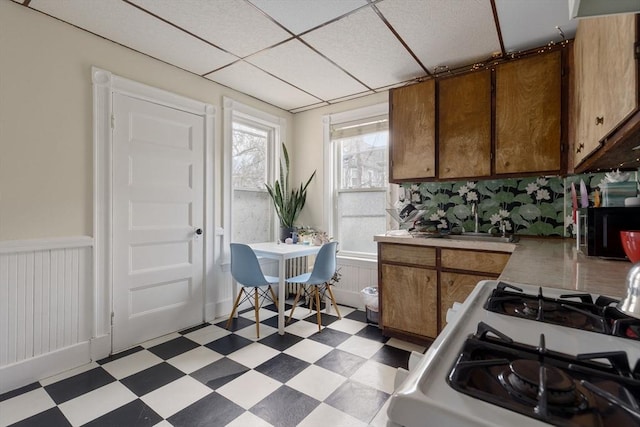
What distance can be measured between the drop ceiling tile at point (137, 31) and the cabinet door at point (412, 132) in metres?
1.54

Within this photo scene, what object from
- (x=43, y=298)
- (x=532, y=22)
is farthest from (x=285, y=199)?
(x=532, y=22)

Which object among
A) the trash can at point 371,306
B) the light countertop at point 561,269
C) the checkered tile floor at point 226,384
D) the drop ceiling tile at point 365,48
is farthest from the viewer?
the trash can at point 371,306

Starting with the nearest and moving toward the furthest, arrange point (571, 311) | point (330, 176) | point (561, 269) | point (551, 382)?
point (551, 382)
point (571, 311)
point (561, 269)
point (330, 176)

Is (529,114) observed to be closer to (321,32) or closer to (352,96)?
(321,32)

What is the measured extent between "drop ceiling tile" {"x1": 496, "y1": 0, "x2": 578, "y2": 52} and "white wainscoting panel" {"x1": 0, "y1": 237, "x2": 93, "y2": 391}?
10.7 ft

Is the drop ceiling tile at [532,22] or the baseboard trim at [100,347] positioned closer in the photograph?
the drop ceiling tile at [532,22]

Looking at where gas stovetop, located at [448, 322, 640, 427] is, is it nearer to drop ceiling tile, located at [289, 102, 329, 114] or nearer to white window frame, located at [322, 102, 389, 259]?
white window frame, located at [322, 102, 389, 259]

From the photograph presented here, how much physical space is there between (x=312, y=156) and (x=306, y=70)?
1.21 m

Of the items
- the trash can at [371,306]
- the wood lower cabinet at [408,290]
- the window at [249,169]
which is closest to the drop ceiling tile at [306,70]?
the window at [249,169]

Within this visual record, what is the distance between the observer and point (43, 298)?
6.72 feet

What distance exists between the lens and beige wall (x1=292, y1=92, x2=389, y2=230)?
12.3 feet

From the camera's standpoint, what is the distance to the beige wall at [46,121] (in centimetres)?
191

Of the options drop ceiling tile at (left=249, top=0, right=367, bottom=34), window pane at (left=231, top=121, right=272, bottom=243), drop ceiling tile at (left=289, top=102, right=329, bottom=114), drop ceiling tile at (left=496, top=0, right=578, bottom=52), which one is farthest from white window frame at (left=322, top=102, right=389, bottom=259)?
drop ceiling tile at (left=496, top=0, right=578, bottom=52)

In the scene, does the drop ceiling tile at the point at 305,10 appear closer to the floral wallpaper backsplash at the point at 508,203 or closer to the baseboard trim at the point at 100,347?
the floral wallpaper backsplash at the point at 508,203
